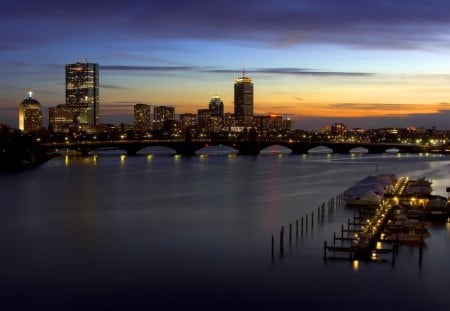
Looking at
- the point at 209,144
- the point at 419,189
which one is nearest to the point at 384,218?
the point at 419,189

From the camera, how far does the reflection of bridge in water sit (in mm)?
95438

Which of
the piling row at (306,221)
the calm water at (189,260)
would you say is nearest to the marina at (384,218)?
the calm water at (189,260)

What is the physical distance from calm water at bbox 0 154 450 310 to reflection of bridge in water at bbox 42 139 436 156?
51.9m

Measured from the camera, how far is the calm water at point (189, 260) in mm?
19141

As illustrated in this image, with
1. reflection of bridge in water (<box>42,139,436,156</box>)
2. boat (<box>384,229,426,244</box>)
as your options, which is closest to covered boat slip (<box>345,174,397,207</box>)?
boat (<box>384,229,426,244</box>)

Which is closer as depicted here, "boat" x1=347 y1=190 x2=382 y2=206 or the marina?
the marina

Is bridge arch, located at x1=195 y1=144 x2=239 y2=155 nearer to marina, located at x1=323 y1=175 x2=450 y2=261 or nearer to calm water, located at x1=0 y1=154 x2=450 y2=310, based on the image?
calm water, located at x1=0 y1=154 x2=450 y2=310

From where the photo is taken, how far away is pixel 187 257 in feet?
78.3

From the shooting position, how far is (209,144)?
103 m

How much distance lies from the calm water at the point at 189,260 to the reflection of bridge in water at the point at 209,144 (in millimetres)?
51910

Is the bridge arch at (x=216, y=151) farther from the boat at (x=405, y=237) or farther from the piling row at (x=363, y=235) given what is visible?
the boat at (x=405, y=237)

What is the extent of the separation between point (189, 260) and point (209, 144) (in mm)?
80247

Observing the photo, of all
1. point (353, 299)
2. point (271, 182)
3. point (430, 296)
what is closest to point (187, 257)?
point (353, 299)

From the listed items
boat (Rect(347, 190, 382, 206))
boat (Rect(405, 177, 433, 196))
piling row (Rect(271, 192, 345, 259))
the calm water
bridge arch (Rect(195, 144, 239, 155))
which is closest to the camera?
the calm water
